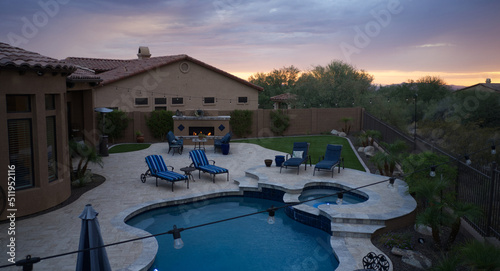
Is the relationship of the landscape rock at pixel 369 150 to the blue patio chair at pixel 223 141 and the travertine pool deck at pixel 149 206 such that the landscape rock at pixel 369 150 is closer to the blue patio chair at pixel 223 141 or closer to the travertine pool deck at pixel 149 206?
the travertine pool deck at pixel 149 206

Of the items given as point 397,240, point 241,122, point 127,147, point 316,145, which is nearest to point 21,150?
point 397,240

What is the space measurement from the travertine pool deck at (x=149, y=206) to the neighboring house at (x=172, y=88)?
36.7ft

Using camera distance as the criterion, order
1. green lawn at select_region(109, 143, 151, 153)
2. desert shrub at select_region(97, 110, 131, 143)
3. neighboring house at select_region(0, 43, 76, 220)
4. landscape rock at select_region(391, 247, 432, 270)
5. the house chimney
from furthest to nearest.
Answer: the house chimney, desert shrub at select_region(97, 110, 131, 143), green lawn at select_region(109, 143, 151, 153), neighboring house at select_region(0, 43, 76, 220), landscape rock at select_region(391, 247, 432, 270)

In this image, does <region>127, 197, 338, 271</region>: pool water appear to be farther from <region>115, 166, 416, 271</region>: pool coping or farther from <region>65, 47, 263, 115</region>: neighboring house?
<region>65, 47, 263, 115</region>: neighboring house

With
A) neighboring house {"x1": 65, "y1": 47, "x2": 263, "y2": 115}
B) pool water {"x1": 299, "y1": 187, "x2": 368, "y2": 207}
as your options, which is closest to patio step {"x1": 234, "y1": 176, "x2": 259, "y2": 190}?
pool water {"x1": 299, "y1": 187, "x2": 368, "y2": 207}

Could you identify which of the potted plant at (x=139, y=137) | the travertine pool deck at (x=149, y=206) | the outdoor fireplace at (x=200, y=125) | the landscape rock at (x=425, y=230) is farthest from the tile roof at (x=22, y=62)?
the potted plant at (x=139, y=137)

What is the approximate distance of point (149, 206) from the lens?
34.3 ft

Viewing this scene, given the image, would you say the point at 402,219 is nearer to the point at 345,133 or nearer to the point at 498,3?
the point at 498,3

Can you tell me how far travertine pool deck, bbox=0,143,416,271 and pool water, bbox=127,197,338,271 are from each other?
14.7 inches

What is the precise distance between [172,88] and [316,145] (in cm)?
1328

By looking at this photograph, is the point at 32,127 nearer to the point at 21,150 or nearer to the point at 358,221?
the point at 21,150

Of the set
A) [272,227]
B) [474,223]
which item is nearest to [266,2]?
[272,227]

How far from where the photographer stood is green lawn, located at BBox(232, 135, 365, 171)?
16641 mm

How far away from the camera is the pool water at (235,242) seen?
755 centimetres
